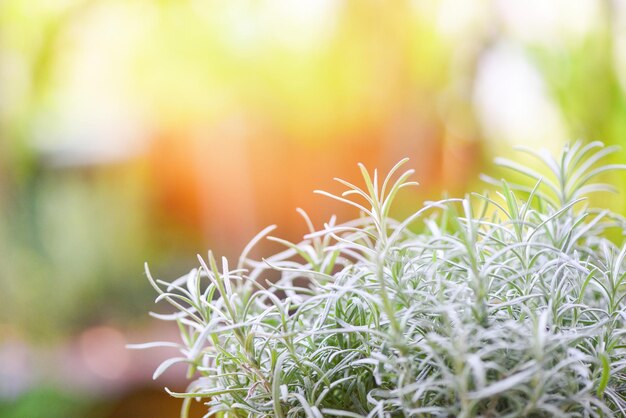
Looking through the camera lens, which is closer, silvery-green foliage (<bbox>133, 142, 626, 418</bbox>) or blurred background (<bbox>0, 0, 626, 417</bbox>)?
silvery-green foliage (<bbox>133, 142, 626, 418</bbox>)

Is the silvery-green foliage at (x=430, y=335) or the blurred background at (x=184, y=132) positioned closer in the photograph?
the silvery-green foliage at (x=430, y=335)

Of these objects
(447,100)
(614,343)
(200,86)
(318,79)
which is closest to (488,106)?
(447,100)

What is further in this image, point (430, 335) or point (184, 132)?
point (184, 132)
